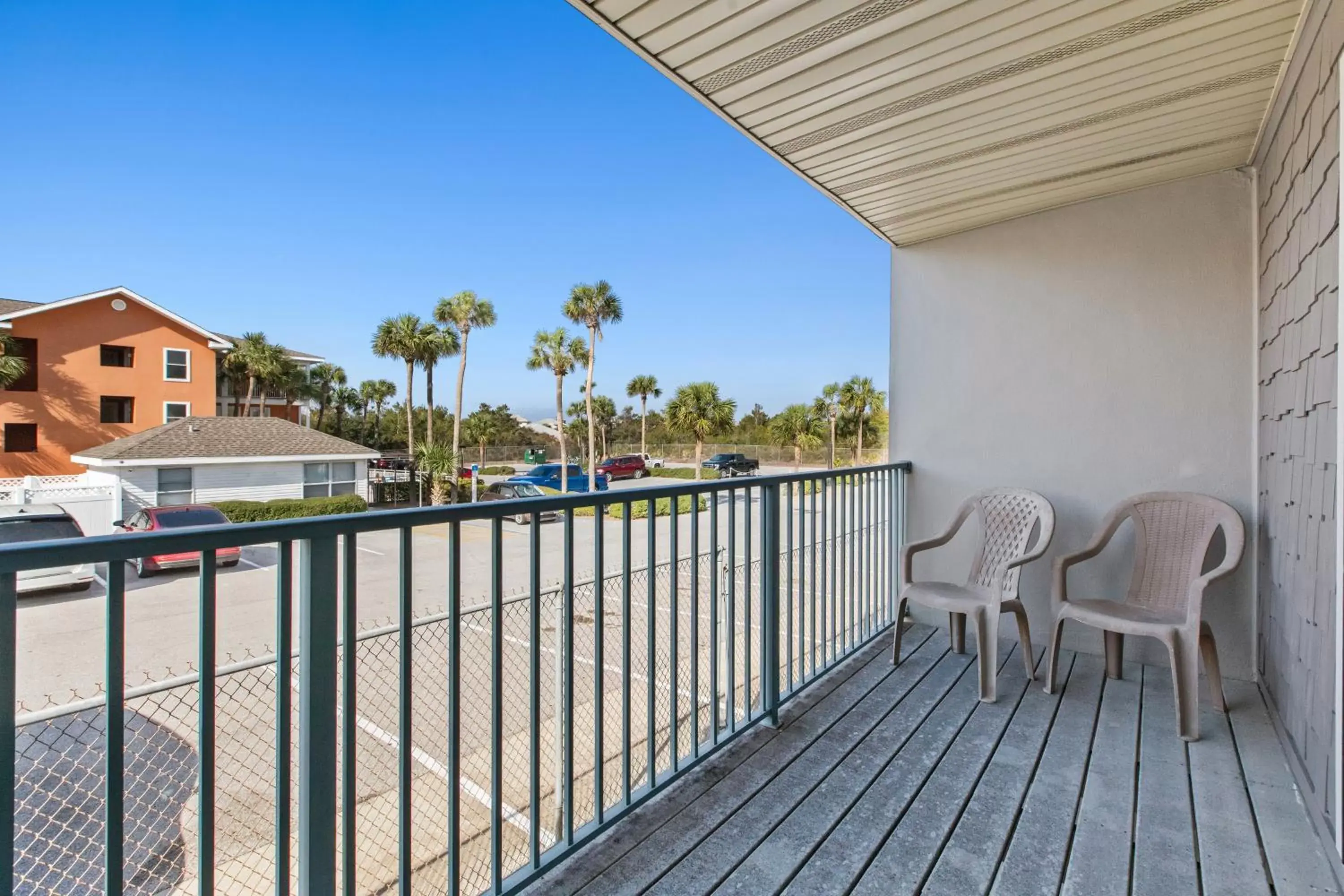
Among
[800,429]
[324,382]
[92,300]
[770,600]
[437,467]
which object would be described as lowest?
[437,467]

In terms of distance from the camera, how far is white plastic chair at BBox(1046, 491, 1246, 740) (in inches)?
88.5

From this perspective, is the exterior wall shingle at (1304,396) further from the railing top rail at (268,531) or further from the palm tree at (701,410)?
the palm tree at (701,410)

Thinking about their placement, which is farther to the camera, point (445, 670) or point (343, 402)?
point (343, 402)

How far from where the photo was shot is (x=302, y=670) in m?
1.07

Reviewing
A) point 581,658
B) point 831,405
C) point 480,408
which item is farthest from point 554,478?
point 581,658

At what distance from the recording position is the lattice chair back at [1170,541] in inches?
105

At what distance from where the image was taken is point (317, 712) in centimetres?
107

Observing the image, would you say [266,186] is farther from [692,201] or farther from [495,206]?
[692,201]

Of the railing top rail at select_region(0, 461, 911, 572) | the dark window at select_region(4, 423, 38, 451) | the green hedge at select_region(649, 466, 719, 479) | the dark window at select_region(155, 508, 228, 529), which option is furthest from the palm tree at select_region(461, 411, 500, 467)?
the railing top rail at select_region(0, 461, 911, 572)

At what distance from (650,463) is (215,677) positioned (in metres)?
33.0

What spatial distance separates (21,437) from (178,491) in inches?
291

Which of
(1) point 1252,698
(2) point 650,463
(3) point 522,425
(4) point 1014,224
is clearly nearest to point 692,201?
(2) point 650,463

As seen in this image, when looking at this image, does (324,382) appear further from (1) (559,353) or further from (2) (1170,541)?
(2) (1170,541)

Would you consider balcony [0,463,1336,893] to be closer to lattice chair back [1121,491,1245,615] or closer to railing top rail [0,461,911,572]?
railing top rail [0,461,911,572]
